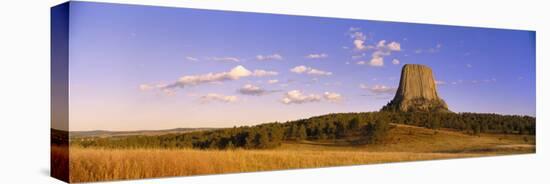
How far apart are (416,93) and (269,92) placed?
3.15 meters

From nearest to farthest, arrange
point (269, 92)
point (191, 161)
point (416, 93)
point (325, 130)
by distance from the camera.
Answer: point (191, 161), point (269, 92), point (325, 130), point (416, 93)

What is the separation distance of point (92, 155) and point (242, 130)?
2.43m

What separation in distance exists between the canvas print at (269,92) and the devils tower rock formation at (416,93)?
24 millimetres

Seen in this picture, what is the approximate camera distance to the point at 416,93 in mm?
13203

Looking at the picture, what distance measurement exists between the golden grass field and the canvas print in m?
0.02

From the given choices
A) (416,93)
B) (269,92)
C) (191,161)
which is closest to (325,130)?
(269,92)

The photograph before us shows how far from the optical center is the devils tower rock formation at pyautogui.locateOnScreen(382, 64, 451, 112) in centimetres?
1284

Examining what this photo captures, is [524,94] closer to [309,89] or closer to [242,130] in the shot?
[309,89]

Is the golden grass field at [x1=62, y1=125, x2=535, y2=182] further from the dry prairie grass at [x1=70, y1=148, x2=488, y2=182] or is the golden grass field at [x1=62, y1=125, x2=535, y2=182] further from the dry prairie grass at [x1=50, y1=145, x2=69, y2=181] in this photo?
the dry prairie grass at [x1=50, y1=145, x2=69, y2=181]

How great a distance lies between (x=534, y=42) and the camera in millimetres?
14469

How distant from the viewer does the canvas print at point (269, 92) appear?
10.0m

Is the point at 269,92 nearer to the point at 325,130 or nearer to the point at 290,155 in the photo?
the point at 290,155

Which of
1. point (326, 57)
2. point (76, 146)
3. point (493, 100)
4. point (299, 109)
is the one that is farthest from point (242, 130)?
point (493, 100)

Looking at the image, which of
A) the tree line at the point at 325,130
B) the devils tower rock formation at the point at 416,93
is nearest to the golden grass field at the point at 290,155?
the tree line at the point at 325,130
